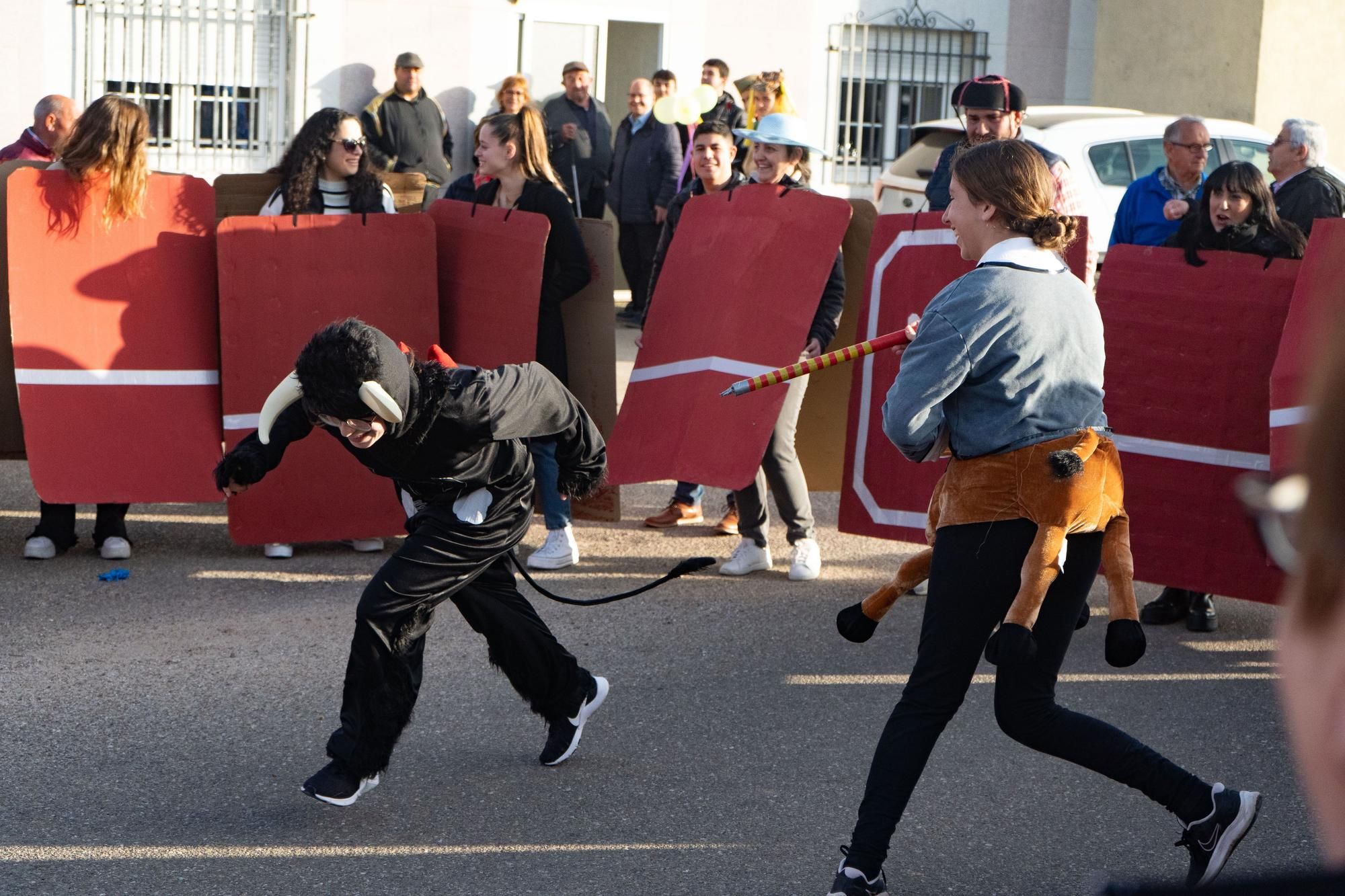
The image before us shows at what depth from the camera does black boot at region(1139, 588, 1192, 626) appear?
5.84m

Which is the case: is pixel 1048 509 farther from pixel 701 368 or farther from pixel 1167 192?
pixel 1167 192

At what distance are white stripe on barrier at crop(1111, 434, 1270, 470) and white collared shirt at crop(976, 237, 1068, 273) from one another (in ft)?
7.11

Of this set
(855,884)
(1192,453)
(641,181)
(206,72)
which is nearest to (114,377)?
(855,884)

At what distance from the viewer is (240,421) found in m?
6.29

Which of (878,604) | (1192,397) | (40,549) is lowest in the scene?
(40,549)

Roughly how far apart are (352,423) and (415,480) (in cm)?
31

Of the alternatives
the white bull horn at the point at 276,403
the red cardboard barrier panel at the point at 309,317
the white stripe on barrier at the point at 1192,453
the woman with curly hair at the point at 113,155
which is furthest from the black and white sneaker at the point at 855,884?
the woman with curly hair at the point at 113,155

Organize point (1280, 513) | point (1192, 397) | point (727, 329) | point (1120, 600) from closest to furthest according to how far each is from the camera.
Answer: point (1280, 513) → point (1120, 600) → point (1192, 397) → point (727, 329)

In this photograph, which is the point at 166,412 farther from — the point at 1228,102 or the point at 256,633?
the point at 1228,102

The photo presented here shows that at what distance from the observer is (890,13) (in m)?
16.0

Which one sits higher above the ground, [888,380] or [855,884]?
[888,380]

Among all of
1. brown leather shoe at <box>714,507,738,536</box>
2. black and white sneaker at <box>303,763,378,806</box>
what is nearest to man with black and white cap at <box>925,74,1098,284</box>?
brown leather shoe at <box>714,507,738,536</box>

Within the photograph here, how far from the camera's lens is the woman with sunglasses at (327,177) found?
20.9 feet

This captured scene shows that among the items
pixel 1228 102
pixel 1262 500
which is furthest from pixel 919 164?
pixel 1262 500
